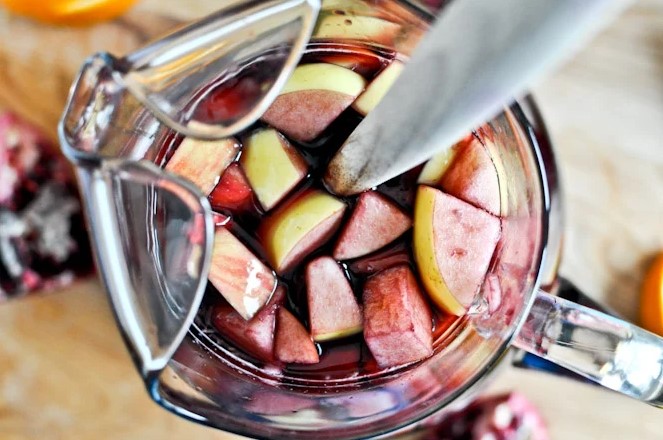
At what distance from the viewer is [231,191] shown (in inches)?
24.6

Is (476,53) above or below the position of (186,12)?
above

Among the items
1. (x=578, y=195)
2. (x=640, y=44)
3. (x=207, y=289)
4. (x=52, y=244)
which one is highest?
(x=640, y=44)

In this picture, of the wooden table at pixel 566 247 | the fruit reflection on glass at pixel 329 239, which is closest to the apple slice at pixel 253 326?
the fruit reflection on glass at pixel 329 239

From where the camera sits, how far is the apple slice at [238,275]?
1.98 ft

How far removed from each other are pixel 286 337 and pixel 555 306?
0.22 m

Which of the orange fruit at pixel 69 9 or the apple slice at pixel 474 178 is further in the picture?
the orange fruit at pixel 69 9

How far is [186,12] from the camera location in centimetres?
80

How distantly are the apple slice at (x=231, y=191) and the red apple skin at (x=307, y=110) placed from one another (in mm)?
53

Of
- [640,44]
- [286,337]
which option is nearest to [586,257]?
[640,44]

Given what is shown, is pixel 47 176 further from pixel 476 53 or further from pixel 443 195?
pixel 476 53

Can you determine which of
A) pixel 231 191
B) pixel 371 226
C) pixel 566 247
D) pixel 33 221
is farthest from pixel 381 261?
pixel 33 221

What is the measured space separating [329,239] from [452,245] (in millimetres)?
105

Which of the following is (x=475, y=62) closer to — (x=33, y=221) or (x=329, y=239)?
(x=329, y=239)

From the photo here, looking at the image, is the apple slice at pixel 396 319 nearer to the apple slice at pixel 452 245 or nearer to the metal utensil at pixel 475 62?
the apple slice at pixel 452 245
